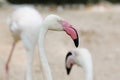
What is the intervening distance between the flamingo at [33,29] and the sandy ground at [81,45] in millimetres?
1154

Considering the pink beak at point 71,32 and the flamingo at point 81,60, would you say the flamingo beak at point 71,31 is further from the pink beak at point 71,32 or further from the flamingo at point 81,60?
the flamingo at point 81,60

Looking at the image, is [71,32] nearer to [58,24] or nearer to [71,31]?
[71,31]

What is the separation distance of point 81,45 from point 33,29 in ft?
15.3

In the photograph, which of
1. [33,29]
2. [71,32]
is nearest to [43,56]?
[71,32]

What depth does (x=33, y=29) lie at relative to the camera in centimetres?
715

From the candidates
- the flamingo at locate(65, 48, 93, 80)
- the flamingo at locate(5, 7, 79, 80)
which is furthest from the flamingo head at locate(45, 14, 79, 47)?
the flamingo at locate(65, 48, 93, 80)

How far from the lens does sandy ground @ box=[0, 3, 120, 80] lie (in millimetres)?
8836

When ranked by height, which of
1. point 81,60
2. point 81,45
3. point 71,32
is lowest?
point 81,45

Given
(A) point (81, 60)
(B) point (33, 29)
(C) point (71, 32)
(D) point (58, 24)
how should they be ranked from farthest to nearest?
(B) point (33, 29)
(D) point (58, 24)
(C) point (71, 32)
(A) point (81, 60)

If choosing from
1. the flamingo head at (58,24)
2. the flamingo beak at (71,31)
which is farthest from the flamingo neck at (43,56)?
the flamingo beak at (71,31)

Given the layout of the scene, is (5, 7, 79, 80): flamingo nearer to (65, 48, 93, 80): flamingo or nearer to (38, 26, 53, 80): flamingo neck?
(38, 26, 53, 80): flamingo neck

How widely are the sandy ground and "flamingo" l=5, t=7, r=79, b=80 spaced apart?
3.79ft

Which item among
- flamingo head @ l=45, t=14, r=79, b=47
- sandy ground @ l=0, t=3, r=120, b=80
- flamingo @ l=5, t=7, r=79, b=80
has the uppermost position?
flamingo head @ l=45, t=14, r=79, b=47

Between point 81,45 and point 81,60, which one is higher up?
point 81,60
